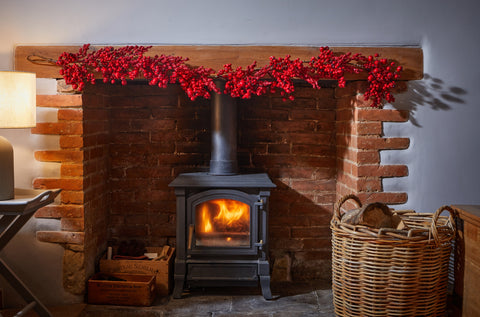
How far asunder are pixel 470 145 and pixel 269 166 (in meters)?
1.26

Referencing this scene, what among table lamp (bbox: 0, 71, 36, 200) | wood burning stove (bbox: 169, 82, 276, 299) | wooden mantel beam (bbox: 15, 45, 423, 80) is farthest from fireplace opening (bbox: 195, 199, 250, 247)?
table lamp (bbox: 0, 71, 36, 200)

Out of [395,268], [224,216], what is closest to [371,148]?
[395,268]

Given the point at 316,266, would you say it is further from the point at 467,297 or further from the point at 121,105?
the point at 121,105

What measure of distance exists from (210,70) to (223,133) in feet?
1.48

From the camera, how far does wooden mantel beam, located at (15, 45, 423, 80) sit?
112 inches

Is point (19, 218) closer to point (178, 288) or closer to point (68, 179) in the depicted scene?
point (68, 179)

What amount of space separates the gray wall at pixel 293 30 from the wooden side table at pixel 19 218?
384mm

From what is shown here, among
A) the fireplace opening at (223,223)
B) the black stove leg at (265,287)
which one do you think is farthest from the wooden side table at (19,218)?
the black stove leg at (265,287)

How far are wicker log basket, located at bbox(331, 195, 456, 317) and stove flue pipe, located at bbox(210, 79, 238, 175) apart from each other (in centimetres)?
91

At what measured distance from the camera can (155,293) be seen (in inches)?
121

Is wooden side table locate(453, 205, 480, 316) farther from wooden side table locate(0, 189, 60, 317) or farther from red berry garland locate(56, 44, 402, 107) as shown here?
wooden side table locate(0, 189, 60, 317)

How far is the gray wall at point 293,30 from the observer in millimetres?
2871

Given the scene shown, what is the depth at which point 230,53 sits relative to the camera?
2861 millimetres

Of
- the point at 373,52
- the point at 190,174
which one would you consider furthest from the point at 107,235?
the point at 373,52
